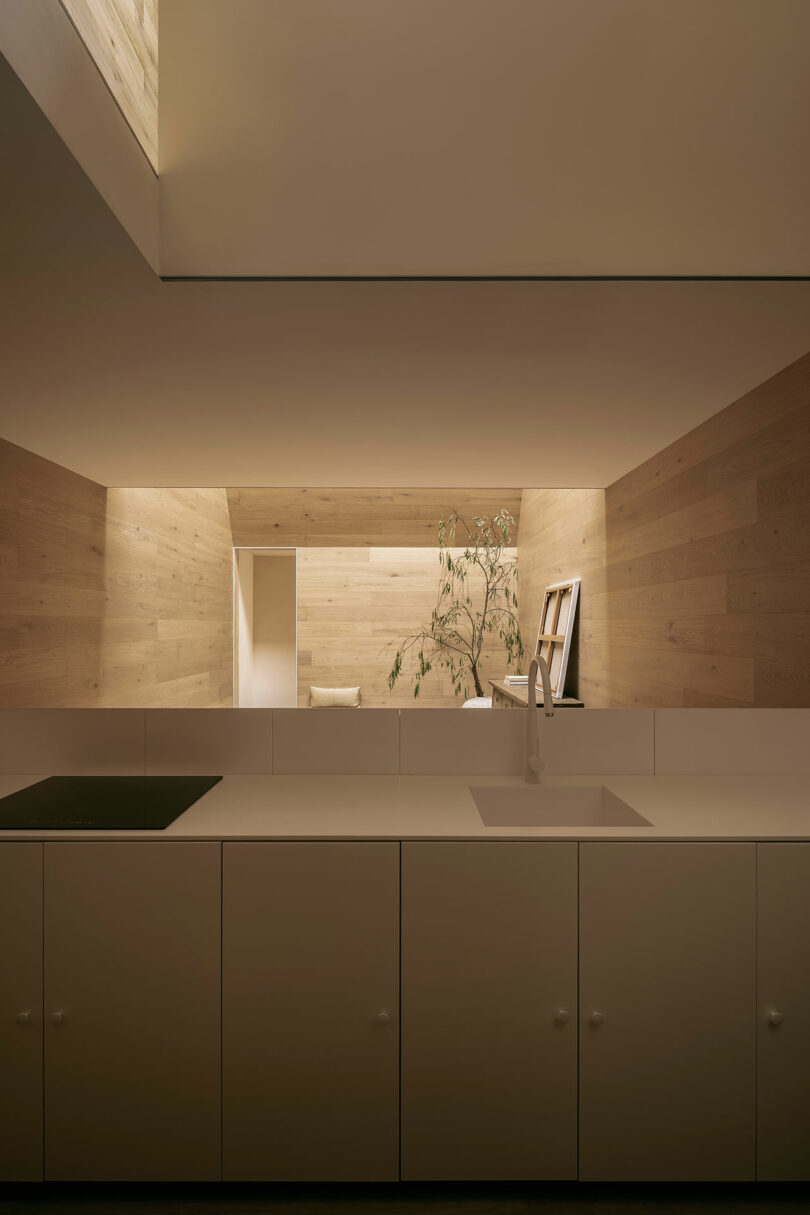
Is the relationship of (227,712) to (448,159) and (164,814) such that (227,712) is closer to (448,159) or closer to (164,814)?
(164,814)

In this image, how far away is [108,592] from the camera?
109 inches

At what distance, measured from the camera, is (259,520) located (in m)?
3.07

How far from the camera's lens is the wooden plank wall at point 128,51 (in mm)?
1115

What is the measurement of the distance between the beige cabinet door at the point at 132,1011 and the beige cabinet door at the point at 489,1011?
1.43 feet

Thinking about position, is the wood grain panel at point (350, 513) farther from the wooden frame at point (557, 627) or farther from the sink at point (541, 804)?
the sink at point (541, 804)

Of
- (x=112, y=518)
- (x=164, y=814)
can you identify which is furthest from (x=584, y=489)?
(x=164, y=814)

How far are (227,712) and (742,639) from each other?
5.18 feet

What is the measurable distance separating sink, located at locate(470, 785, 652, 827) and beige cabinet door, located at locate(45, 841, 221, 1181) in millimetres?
779

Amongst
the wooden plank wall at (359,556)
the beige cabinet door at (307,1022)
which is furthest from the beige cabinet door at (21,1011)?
the wooden plank wall at (359,556)

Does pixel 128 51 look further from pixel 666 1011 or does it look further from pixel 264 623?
pixel 666 1011

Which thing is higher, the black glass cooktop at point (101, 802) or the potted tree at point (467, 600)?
the potted tree at point (467, 600)

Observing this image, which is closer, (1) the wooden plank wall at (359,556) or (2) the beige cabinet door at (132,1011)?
(2) the beige cabinet door at (132,1011)

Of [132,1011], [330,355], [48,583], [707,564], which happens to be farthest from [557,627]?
[132,1011]

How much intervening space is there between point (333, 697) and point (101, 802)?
0.86 m
